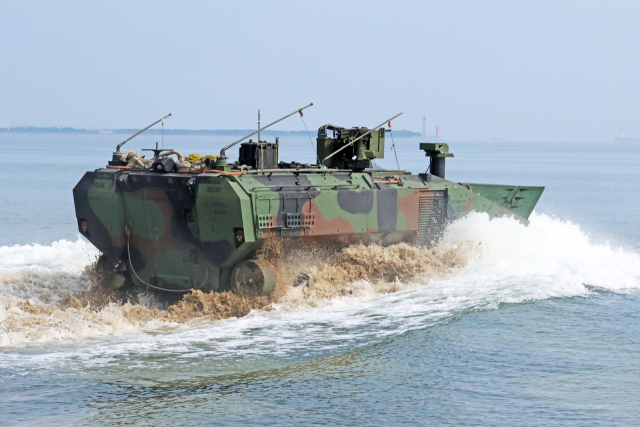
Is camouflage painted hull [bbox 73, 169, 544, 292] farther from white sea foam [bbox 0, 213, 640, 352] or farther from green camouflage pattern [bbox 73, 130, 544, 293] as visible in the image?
white sea foam [bbox 0, 213, 640, 352]

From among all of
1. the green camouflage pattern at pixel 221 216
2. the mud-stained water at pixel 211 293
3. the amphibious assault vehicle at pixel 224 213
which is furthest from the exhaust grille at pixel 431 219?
the green camouflage pattern at pixel 221 216

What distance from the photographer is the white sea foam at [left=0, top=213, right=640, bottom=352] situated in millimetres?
11859

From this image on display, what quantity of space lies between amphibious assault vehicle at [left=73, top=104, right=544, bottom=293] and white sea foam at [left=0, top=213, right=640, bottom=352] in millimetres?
903

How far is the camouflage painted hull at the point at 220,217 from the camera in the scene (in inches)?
521

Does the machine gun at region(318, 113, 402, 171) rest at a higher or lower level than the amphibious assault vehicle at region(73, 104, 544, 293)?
higher

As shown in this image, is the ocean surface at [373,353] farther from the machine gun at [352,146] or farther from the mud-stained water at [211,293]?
the machine gun at [352,146]

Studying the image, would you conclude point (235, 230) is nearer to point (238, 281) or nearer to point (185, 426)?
point (238, 281)

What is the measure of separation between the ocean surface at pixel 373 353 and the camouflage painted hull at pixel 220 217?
95 centimetres

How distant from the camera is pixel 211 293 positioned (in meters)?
13.6

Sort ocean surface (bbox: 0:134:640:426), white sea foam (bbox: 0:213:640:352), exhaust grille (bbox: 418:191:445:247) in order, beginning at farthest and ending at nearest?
exhaust grille (bbox: 418:191:445:247) < white sea foam (bbox: 0:213:640:352) < ocean surface (bbox: 0:134:640:426)

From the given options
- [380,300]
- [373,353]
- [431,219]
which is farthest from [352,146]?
[373,353]

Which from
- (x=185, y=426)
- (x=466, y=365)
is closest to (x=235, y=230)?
(x=466, y=365)

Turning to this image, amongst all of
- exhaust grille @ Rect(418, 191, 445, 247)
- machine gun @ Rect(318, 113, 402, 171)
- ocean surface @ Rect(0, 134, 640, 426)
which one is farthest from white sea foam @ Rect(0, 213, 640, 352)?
machine gun @ Rect(318, 113, 402, 171)

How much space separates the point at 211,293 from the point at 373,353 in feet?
10.4
